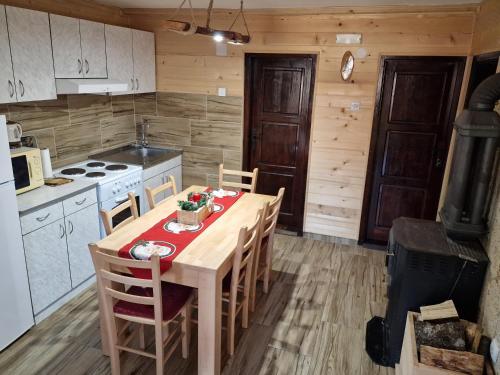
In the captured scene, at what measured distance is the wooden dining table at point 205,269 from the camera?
2096mm

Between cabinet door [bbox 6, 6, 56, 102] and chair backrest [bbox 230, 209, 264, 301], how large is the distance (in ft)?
6.48

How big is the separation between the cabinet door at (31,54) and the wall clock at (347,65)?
8.66 feet

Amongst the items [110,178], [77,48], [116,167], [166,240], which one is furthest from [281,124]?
[166,240]

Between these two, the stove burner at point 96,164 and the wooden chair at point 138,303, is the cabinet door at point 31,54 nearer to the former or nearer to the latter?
the stove burner at point 96,164

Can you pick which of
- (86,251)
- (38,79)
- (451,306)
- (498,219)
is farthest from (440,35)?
(86,251)

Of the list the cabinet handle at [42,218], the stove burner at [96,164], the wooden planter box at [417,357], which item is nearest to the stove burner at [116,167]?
the stove burner at [96,164]

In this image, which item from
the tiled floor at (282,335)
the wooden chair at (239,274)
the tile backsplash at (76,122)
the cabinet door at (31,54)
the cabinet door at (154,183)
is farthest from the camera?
the cabinet door at (154,183)

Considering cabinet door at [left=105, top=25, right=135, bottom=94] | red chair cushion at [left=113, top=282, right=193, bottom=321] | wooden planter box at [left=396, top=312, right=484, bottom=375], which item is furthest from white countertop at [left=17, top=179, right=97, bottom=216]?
wooden planter box at [left=396, top=312, right=484, bottom=375]

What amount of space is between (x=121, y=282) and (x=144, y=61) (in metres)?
2.99

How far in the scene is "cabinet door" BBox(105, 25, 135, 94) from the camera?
3646 mm

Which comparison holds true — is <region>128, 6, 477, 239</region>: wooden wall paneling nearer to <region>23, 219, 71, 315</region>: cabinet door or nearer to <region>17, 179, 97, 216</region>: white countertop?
<region>17, 179, 97, 216</region>: white countertop

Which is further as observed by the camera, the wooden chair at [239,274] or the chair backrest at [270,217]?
the chair backrest at [270,217]

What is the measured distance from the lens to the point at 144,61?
4191mm

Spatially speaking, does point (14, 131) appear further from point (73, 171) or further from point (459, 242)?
point (459, 242)
